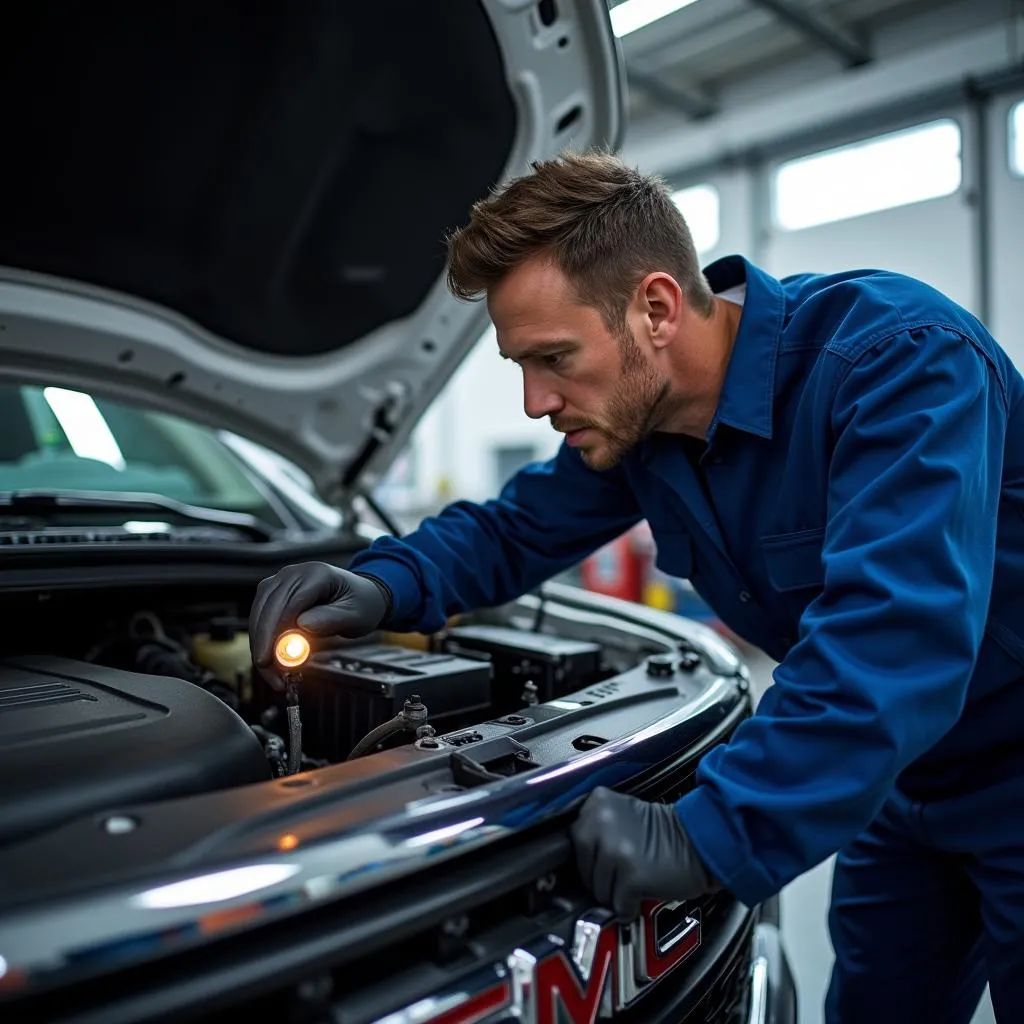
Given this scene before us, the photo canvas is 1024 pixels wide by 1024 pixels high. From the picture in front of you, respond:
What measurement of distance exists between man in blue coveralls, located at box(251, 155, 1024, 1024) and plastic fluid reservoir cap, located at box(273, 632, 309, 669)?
A: 0.02m

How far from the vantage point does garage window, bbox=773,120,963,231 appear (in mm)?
5570

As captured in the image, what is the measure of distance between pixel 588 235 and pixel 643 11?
4560 millimetres

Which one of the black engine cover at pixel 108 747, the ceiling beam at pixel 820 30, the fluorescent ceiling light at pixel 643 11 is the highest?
the ceiling beam at pixel 820 30

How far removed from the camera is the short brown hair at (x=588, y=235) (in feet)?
3.80

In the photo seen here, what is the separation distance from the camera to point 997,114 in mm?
5199

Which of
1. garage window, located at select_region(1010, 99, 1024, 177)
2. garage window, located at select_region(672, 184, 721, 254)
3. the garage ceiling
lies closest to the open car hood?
the garage ceiling

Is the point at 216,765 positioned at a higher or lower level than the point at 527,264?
lower

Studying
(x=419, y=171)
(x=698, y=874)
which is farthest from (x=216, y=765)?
(x=419, y=171)

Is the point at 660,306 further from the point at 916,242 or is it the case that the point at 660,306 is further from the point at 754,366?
the point at 916,242

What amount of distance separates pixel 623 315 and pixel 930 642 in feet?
1.87

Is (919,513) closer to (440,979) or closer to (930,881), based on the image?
(440,979)

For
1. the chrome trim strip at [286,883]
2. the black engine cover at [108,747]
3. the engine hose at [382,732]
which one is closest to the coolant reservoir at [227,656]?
the black engine cover at [108,747]

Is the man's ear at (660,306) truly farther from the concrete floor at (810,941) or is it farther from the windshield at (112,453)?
the windshield at (112,453)

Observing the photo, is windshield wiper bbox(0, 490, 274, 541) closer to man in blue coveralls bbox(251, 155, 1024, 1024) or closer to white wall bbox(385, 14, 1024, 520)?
man in blue coveralls bbox(251, 155, 1024, 1024)
